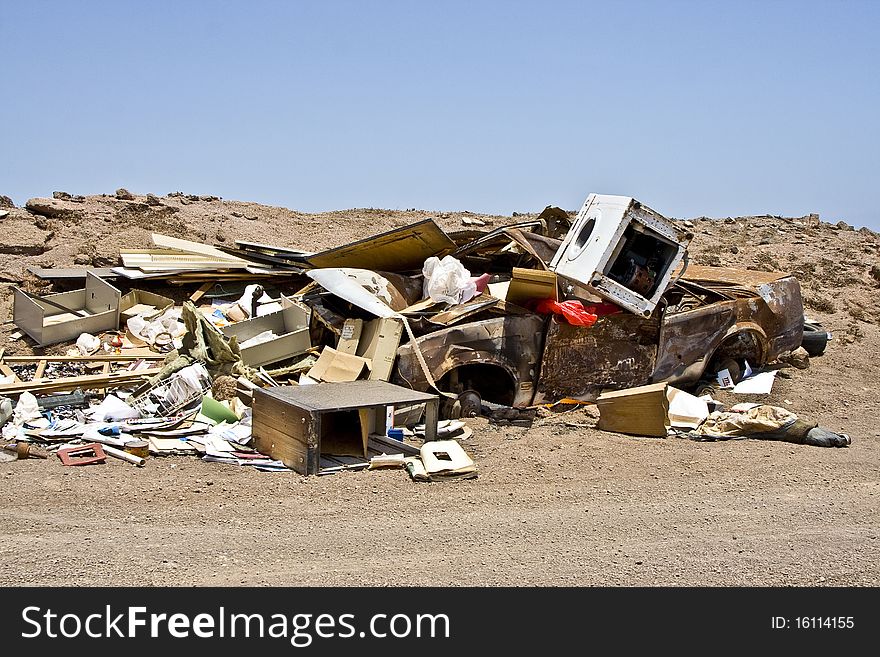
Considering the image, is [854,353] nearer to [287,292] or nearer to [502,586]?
[287,292]

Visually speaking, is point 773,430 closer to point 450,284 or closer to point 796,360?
point 796,360

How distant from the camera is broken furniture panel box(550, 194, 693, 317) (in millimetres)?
9195

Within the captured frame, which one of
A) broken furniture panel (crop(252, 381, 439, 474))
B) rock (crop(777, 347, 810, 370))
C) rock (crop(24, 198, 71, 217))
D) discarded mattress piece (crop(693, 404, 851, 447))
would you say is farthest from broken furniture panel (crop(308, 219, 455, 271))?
rock (crop(24, 198, 71, 217))

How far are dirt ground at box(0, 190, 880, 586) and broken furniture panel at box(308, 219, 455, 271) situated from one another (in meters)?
2.83

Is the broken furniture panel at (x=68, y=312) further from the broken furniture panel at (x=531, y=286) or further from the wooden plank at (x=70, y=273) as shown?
the broken furniture panel at (x=531, y=286)

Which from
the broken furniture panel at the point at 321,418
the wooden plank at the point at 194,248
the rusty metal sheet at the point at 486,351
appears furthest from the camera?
the wooden plank at the point at 194,248

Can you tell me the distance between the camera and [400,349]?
28.9ft

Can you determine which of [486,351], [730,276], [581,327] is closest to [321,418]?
[486,351]

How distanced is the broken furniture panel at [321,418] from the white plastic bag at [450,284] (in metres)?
1.68

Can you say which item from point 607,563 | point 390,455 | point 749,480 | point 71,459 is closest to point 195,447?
point 71,459

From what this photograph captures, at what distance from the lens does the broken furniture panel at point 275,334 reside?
31.3ft

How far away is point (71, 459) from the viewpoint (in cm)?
741

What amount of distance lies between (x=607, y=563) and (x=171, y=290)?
8319 mm

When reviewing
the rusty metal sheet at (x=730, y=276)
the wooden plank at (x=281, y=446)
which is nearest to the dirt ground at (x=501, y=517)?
the wooden plank at (x=281, y=446)
